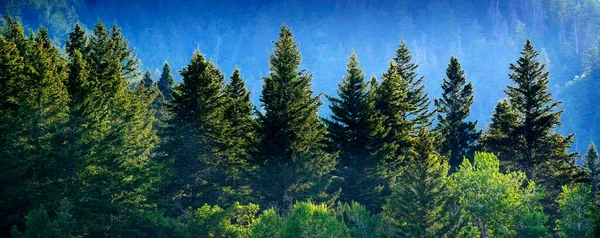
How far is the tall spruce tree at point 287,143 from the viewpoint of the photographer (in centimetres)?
3416

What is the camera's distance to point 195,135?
35.9m

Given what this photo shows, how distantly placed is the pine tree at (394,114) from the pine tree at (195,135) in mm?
13308

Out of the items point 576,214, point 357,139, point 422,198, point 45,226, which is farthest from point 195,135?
point 576,214

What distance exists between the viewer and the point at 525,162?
43.0 meters

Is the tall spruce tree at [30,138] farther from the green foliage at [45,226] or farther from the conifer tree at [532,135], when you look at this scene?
the conifer tree at [532,135]

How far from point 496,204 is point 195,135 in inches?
885

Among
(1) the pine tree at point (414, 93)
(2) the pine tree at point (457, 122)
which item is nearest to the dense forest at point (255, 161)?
(1) the pine tree at point (414, 93)

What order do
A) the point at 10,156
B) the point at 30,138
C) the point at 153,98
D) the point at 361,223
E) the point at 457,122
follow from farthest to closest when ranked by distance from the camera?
the point at 153,98 → the point at 457,122 → the point at 361,223 → the point at 30,138 → the point at 10,156

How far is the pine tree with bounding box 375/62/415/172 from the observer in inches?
1549

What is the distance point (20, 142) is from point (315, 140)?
18958 millimetres

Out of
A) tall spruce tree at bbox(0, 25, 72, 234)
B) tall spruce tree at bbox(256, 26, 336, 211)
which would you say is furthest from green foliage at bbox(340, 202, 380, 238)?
tall spruce tree at bbox(0, 25, 72, 234)

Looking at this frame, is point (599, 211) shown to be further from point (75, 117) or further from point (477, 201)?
point (75, 117)

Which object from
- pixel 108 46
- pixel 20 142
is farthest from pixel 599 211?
pixel 108 46

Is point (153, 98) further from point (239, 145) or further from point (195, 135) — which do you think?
point (239, 145)
